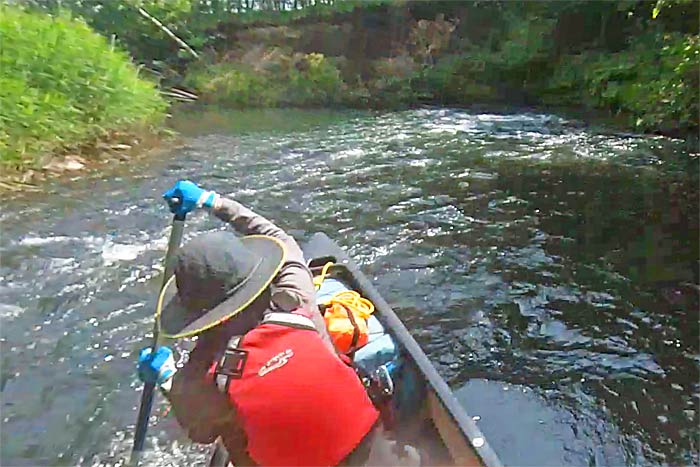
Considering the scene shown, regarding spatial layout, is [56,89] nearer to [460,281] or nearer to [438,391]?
[460,281]

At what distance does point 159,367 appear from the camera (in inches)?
97.2

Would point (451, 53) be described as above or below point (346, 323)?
below

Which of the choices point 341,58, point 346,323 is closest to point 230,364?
point 346,323

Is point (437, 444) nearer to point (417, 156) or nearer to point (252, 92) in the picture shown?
point (417, 156)

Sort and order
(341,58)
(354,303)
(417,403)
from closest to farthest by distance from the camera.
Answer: (417,403)
(354,303)
(341,58)

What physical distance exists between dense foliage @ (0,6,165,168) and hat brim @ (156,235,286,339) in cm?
593

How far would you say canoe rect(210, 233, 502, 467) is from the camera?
2.81 m

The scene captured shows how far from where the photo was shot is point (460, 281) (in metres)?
5.62

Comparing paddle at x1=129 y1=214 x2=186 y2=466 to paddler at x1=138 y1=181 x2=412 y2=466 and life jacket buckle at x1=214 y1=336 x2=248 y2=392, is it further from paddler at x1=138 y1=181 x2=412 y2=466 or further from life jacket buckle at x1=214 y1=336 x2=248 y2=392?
life jacket buckle at x1=214 y1=336 x2=248 y2=392

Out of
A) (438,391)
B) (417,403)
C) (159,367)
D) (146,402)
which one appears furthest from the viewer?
(417,403)

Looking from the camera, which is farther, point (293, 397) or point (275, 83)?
point (275, 83)

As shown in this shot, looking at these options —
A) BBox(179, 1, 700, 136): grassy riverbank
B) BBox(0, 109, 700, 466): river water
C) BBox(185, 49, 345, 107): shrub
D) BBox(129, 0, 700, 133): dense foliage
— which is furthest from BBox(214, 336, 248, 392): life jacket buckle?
BBox(185, 49, 345, 107): shrub

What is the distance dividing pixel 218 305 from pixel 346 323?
102 centimetres

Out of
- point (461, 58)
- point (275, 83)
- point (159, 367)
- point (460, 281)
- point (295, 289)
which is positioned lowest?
point (275, 83)
